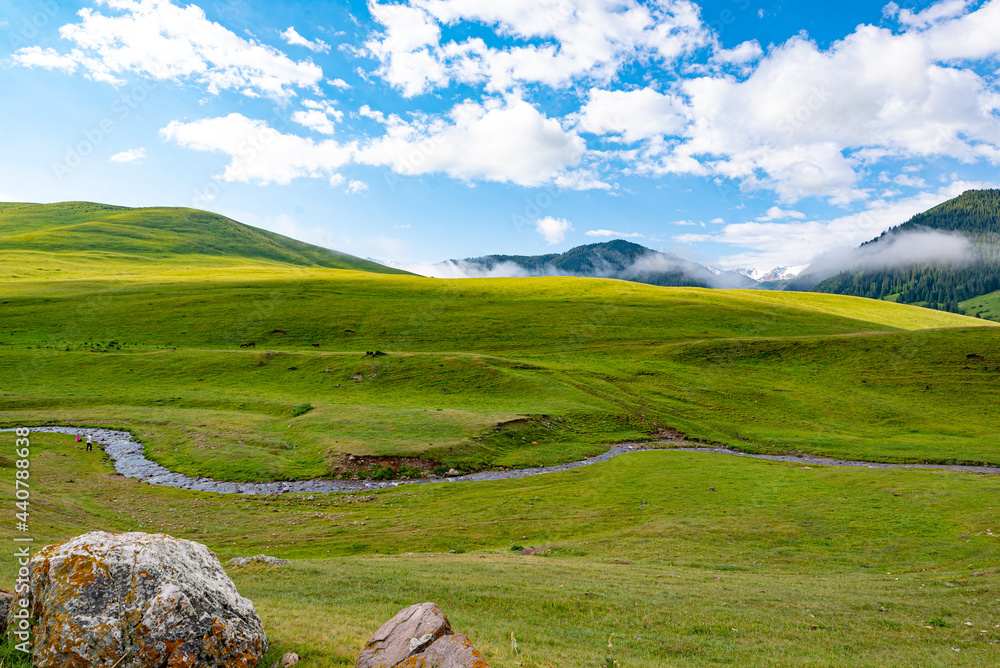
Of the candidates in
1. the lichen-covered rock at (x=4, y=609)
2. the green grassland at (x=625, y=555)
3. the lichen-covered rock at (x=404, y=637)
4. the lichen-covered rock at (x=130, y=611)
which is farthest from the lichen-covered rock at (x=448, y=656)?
the lichen-covered rock at (x=4, y=609)

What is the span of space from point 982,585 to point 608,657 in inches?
659

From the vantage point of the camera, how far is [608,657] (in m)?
11.2

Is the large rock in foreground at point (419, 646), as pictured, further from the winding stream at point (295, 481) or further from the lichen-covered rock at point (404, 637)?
the winding stream at point (295, 481)

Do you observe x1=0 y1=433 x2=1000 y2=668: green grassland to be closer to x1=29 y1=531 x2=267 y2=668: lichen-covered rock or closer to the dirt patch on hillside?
x1=29 y1=531 x2=267 y2=668: lichen-covered rock

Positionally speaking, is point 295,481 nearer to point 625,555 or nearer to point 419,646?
point 625,555

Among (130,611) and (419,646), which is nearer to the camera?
(130,611)

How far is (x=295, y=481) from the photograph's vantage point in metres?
36.3

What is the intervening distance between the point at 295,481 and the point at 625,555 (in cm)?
2531

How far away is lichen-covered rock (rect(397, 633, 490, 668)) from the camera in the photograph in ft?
24.2

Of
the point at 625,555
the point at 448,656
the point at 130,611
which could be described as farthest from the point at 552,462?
the point at 130,611

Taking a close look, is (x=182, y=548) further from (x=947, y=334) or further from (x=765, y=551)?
(x=947, y=334)

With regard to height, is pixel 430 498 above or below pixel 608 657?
below

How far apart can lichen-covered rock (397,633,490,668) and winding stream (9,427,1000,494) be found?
98.2 ft

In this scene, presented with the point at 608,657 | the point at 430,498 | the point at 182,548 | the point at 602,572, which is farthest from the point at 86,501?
the point at 608,657
